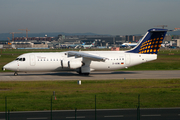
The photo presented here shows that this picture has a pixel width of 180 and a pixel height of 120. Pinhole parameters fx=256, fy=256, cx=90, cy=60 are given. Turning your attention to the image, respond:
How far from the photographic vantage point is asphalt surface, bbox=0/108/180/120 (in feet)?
51.9

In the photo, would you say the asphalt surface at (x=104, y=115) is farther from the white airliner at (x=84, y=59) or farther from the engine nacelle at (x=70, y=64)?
the engine nacelle at (x=70, y=64)

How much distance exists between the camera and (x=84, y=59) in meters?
39.1

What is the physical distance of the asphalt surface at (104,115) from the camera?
1582 cm

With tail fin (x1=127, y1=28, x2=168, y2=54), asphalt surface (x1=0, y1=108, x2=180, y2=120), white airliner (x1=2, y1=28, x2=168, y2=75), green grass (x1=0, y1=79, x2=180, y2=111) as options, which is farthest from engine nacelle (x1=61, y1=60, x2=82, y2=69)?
asphalt surface (x1=0, y1=108, x2=180, y2=120)

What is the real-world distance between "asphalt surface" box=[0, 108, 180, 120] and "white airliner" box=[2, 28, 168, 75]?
1892cm

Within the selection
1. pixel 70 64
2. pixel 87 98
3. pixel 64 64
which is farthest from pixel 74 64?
pixel 87 98

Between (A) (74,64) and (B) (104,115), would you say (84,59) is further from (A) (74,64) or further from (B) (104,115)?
(B) (104,115)

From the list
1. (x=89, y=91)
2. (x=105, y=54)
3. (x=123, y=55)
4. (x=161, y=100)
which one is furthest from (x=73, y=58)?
(x=161, y=100)

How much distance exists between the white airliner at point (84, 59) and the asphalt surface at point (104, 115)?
18916 mm

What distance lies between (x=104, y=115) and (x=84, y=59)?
75.4 feet

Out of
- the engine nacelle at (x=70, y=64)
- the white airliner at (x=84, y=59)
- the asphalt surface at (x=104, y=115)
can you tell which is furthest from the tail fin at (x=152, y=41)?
the asphalt surface at (x=104, y=115)

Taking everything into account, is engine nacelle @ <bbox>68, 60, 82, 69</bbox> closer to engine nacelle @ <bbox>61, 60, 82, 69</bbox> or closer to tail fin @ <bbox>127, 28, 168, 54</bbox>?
engine nacelle @ <bbox>61, 60, 82, 69</bbox>

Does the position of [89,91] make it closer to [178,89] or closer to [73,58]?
[178,89]

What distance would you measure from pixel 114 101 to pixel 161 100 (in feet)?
12.8
